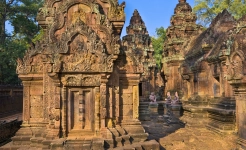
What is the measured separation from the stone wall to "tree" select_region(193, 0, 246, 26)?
26257mm

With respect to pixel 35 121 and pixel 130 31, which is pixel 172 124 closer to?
pixel 35 121

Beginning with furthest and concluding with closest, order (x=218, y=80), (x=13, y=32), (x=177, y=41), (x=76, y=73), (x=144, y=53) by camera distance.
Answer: (x=13, y=32)
(x=144, y=53)
(x=177, y=41)
(x=218, y=80)
(x=76, y=73)

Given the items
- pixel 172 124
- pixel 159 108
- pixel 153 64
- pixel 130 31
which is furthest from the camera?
pixel 130 31

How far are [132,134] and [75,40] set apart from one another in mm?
3184

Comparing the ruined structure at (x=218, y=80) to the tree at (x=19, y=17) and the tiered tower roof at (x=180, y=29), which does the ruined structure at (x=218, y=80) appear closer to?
the tiered tower roof at (x=180, y=29)

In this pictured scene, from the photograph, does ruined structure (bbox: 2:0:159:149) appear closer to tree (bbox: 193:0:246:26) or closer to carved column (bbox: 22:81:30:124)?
carved column (bbox: 22:81:30:124)

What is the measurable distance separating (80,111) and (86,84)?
0.79 metres

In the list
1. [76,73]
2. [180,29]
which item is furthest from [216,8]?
[76,73]

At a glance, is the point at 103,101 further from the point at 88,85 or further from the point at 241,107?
the point at 241,107

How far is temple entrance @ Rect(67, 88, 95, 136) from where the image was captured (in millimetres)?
6896

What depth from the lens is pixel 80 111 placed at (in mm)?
6910

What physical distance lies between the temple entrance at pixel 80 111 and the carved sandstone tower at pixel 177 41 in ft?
50.0

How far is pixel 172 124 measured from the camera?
13055mm

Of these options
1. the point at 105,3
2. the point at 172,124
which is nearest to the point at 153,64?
the point at 172,124
